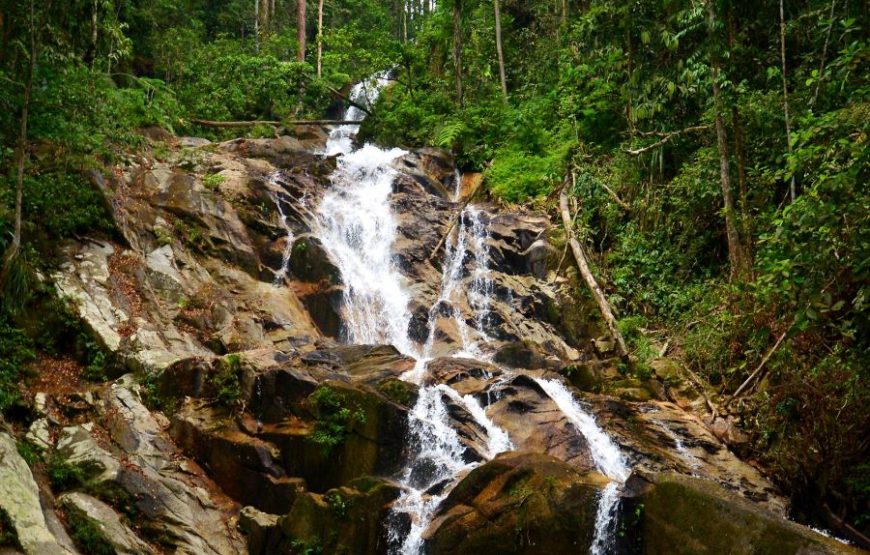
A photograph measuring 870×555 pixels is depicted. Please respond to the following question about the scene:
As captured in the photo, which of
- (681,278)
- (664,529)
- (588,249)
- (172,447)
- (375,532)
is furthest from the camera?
(588,249)

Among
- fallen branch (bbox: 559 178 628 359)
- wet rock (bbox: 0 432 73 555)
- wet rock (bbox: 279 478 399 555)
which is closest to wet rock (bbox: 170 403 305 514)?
wet rock (bbox: 279 478 399 555)

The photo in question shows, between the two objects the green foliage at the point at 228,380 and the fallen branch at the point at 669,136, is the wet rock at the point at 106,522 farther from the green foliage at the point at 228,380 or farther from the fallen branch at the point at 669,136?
the fallen branch at the point at 669,136

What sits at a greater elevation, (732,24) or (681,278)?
(732,24)

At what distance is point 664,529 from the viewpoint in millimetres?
7609

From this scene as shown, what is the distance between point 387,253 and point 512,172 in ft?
18.1

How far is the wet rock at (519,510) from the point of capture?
7984 mm

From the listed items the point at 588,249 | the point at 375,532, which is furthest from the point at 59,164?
the point at 588,249

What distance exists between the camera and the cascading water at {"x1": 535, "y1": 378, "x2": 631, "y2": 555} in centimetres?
788

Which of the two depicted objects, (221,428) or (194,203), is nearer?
(221,428)

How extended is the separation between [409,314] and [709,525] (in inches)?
393

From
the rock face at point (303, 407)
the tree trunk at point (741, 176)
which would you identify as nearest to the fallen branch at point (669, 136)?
the tree trunk at point (741, 176)

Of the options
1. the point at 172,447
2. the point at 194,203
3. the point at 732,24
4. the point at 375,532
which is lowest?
the point at 375,532

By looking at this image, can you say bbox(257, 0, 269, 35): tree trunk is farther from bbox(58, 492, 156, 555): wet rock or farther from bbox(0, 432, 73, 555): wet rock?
bbox(0, 432, 73, 555): wet rock

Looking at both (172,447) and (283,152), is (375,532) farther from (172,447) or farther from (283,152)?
(283,152)
